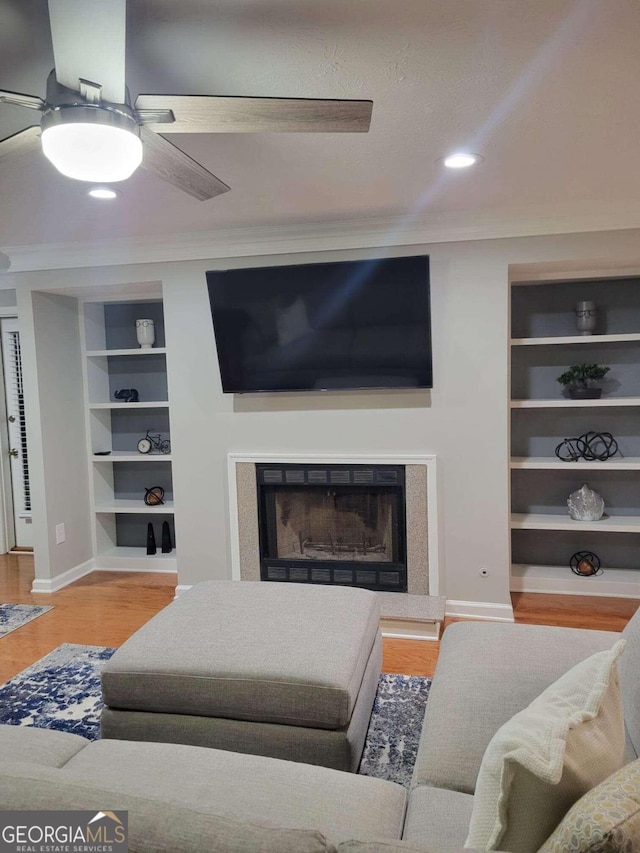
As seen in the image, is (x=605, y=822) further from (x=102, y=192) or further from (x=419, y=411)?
(x=419, y=411)

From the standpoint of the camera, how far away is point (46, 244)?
3.90 metres

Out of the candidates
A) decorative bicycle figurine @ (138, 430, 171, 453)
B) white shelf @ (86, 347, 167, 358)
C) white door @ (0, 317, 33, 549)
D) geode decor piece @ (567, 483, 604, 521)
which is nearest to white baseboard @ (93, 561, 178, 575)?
decorative bicycle figurine @ (138, 430, 171, 453)

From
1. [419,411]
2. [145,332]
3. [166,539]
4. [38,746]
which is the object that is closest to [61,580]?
[166,539]

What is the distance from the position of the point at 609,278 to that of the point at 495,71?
255 cm

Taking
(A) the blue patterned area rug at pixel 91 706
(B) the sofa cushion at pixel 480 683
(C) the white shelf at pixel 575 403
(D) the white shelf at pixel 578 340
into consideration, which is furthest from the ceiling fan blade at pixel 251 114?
(C) the white shelf at pixel 575 403

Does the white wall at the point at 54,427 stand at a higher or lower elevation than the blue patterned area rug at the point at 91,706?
higher

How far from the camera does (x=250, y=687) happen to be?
202 centimetres

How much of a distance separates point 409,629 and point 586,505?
1.43 m

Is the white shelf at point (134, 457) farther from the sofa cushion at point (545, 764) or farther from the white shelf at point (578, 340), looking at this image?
the sofa cushion at point (545, 764)

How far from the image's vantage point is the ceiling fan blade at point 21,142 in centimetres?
164

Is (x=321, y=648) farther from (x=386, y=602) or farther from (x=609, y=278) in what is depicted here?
(x=609, y=278)

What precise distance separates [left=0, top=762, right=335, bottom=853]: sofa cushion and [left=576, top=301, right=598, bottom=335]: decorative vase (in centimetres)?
360

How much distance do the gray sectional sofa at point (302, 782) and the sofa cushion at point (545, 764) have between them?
0.02 m

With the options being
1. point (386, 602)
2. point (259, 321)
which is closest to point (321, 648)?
point (386, 602)
